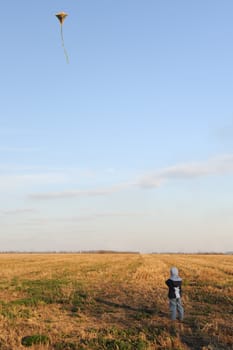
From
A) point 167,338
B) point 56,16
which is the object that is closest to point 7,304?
point 167,338

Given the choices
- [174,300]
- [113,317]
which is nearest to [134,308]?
[113,317]

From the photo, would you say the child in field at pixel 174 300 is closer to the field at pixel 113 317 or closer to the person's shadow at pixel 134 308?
the field at pixel 113 317

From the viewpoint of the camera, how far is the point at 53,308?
59.1 feet

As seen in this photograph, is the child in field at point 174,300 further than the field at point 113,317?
Yes

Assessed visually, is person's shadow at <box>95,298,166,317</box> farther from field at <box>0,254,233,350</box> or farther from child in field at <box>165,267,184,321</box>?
child in field at <box>165,267,184,321</box>

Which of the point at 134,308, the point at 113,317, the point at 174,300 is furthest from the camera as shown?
the point at 134,308

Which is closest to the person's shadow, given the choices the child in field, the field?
the field

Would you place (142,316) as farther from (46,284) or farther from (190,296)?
(46,284)

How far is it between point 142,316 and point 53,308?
374 centimetres

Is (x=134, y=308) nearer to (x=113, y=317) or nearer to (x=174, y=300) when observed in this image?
(x=113, y=317)

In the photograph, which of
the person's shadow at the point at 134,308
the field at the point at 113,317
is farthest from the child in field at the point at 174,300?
the person's shadow at the point at 134,308

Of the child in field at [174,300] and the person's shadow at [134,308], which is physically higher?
the child in field at [174,300]

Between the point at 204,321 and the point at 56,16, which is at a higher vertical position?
the point at 56,16

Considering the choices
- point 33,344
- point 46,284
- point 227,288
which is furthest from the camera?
point 46,284
